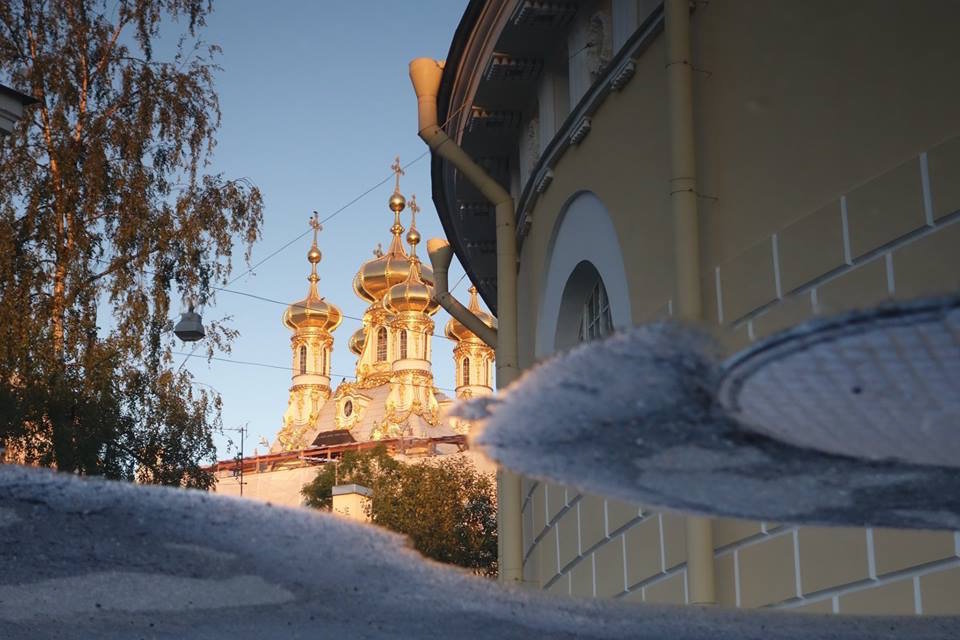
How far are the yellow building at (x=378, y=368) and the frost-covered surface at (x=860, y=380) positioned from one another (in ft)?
184

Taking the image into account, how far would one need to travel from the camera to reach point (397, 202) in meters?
61.8

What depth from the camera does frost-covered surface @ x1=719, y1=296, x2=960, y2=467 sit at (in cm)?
134

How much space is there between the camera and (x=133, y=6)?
17.3 metres

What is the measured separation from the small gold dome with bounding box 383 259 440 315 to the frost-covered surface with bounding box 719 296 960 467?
59787 mm

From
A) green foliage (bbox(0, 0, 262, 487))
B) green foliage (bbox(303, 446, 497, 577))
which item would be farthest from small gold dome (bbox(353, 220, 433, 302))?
green foliage (bbox(0, 0, 262, 487))

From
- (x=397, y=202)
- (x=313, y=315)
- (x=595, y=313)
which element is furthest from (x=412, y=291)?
(x=595, y=313)

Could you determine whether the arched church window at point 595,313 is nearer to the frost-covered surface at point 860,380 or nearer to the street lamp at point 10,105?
the street lamp at point 10,105

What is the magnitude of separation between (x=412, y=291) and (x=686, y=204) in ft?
183

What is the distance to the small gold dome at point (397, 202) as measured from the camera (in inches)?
2415

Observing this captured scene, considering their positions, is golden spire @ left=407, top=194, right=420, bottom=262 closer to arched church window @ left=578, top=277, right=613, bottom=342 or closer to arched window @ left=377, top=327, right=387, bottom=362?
arched window @ left=377, top=327, right=387, bottom=362

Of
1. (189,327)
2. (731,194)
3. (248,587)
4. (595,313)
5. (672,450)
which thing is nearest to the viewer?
(672,450)

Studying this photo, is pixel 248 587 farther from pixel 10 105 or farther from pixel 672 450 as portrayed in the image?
pixel 10 105

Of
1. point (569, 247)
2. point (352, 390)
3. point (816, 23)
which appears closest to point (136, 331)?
point (569, 247)

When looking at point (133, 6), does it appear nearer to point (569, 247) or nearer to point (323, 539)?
point (569, 247)
